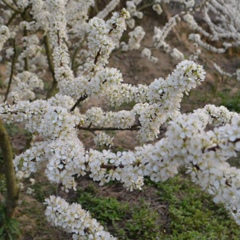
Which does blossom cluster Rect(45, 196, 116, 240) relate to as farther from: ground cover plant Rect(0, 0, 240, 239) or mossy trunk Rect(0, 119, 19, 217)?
mossy trunk Rect(0, 119, 19, 217)

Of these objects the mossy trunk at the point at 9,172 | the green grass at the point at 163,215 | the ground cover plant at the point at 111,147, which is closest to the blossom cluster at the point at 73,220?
the ground cover plant at the point at 111,147

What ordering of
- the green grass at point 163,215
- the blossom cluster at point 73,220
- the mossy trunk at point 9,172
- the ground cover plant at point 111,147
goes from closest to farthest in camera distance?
the ground cover plant at point 111,147 < the blossom cluster at point 73,220 < the mossy trunk at point 9,172 < the green grass at point 163,215

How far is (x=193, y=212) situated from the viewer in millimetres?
4277

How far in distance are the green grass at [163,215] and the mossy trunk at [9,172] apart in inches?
37.2

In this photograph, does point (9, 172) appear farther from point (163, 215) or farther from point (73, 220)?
point (163, 215)

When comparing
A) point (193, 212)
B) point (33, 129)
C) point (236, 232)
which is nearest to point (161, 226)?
point (193, 212)

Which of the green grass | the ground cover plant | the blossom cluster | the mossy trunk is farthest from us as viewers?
the green grass

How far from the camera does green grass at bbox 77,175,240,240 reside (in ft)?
12.8

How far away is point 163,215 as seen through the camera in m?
4.24

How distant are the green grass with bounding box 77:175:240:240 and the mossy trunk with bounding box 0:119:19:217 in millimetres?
944

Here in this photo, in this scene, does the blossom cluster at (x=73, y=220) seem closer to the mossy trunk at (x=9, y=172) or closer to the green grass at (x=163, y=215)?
the mossy trunk at (x=9, y=172)

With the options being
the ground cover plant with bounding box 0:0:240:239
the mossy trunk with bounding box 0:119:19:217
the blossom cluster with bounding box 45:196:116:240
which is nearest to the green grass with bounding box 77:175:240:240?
the ground cover plant with bounding box 0:0:240:239

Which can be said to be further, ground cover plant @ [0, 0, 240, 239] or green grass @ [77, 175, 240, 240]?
green grass @ [77, 175, 240, 240]

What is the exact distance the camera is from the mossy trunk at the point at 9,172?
9.70 feet
